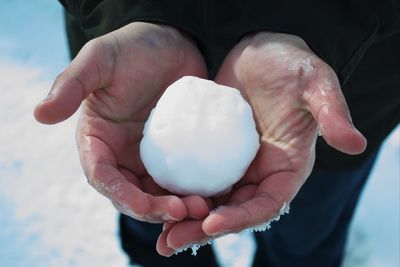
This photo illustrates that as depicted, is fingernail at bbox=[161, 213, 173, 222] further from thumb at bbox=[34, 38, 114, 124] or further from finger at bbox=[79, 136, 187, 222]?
thumb at bbox=[34, 38, 114, 124]

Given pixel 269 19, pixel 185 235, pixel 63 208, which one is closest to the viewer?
pixel 185 235

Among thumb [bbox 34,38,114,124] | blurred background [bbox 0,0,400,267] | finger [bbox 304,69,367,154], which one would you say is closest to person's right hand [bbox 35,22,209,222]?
thumb [bbox 34,38,114,124]

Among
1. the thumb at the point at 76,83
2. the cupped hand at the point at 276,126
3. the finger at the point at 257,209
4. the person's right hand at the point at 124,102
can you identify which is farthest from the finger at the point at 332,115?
the thumb at the point at 76,83

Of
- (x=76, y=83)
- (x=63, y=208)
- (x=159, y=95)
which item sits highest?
(x=76, y=83)

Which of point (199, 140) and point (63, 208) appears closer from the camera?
point (199, 140)

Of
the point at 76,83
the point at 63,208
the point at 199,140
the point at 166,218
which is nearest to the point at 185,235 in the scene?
the point at 166,218

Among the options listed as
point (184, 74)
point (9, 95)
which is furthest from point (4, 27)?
point (184, 74)

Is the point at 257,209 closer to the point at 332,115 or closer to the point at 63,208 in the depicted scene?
the point at 332,115
